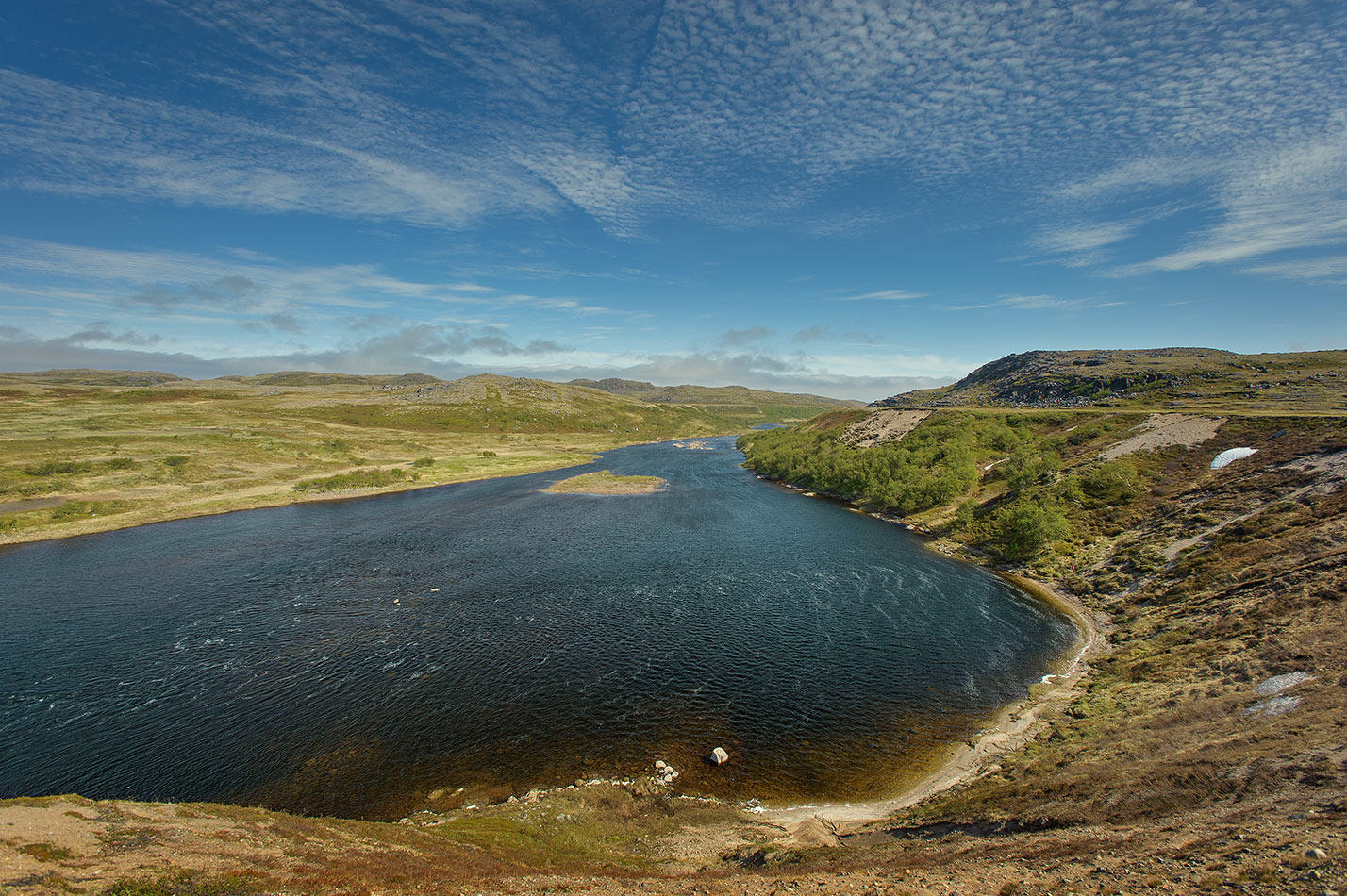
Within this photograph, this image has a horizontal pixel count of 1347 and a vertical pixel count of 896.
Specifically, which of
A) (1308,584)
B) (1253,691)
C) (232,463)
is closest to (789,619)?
(1253,691)

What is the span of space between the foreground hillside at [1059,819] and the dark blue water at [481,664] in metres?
4.75

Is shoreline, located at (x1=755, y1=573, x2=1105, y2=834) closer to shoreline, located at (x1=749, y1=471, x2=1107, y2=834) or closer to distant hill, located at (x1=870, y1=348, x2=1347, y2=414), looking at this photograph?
shoreline, located at (x1=749, y1=471, x2=1107, y2=834)

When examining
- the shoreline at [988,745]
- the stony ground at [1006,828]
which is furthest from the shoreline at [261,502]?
the shoreline at [988,745]

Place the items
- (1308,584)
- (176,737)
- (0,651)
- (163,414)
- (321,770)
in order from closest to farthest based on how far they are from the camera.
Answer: (321,770) < (176,737) < (1308,584) < (0,651) < (163,414)

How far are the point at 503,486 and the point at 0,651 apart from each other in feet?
296

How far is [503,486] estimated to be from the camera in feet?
438

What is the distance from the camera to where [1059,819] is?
22188 millimetres

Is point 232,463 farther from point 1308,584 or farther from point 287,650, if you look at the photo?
point 1308,584

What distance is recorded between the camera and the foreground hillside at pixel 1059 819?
663 inches

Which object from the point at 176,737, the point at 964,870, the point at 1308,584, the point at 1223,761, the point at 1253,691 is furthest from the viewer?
the point at 1308,584

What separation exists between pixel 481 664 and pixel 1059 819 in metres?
40.0

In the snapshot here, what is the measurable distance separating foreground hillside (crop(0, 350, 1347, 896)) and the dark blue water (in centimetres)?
475

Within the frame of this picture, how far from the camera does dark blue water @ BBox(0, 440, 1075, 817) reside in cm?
3203

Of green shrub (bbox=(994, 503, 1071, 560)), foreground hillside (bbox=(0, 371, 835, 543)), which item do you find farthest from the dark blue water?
foreground hillside (bbox=(0, 371, 835, 543))
